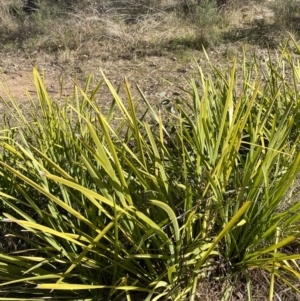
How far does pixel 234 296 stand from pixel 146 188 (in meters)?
0.57

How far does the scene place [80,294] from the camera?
1.84 m

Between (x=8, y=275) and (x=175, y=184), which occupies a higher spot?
(x=175, y=184)

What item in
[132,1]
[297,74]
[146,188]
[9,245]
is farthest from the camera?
[132,1]

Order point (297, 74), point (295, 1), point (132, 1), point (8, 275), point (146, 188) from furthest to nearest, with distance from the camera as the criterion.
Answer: point (132, 1) < point (295, 1) < point (297, 74) < point (8, 275) < point (146, 188)

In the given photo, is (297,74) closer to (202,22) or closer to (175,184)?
(175,184)

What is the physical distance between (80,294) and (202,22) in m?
4.32

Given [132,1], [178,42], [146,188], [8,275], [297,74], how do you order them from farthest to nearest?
[132,1] < [178,42] < [297,74] < [8,275] < [146,188]

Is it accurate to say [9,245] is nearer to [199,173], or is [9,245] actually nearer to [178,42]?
[199,173]

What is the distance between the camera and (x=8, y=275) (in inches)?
72.1

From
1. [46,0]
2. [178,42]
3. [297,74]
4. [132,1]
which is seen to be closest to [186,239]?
[297,74]

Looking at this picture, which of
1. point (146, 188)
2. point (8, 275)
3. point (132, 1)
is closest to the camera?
point (146, 188)

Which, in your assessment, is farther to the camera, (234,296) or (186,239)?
(234,296)

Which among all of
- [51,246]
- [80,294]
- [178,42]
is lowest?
[178,42]

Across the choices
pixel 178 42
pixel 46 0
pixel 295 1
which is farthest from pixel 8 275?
pixel 46 0
